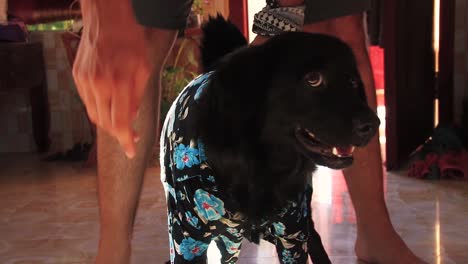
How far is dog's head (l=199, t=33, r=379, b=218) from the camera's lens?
80cm

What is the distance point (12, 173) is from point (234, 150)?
193cm

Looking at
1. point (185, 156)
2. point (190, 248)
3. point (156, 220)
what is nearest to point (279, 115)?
point (185, 156)

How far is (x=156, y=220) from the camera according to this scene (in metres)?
1.80

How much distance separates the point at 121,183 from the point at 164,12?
345mm

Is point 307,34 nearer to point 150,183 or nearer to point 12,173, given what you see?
point 150,183

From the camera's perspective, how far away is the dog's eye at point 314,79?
0.82 m

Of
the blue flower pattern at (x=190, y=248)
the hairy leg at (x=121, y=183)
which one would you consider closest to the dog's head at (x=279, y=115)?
the blue flower pattern at (x=190, y=248)

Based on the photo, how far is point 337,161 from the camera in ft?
2.68

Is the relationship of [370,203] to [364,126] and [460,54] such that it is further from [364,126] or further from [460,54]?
[460,54]

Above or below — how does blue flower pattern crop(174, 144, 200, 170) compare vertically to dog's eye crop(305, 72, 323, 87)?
below

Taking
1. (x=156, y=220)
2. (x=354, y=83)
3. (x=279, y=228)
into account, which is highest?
(x=354, y=83)

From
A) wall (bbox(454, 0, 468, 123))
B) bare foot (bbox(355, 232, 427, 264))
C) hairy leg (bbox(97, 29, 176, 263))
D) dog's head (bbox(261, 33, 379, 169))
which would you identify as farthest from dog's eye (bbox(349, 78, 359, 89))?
wall (bbox(454, 0, 468, 123))

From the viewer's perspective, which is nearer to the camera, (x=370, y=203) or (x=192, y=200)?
(x=192, y=200)

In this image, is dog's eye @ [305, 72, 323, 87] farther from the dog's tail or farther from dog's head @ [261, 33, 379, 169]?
the dog's tail
